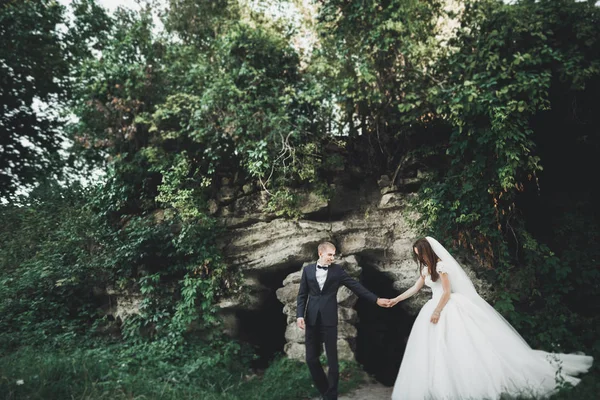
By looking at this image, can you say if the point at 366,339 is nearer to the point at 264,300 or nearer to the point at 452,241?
the point at 264,300

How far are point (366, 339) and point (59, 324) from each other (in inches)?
277

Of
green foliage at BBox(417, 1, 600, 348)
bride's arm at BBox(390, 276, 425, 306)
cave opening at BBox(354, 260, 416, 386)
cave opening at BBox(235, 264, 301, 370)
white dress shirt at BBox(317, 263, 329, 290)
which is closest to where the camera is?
white dress shirt at BBox(317, 263, 329, 290)

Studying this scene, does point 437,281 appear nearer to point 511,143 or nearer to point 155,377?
point 511,143

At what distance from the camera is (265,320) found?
9148 millimetres

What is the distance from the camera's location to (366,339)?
9234mm

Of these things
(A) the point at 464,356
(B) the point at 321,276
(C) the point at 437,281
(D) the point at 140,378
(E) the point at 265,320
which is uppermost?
(B) the point at 321,276

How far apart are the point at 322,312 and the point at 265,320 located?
181 inches

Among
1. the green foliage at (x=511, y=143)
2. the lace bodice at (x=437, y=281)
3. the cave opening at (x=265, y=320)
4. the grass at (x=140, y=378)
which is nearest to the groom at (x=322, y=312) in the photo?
the lace bodice at (x=437, y=281)

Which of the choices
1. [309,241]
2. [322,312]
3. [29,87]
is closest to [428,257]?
[322,312]

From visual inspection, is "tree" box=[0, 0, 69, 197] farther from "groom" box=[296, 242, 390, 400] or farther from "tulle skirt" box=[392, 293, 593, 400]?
"tulle skirt" box=[392, 293, 593, 400]

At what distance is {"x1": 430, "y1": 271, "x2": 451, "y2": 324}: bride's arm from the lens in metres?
4.80

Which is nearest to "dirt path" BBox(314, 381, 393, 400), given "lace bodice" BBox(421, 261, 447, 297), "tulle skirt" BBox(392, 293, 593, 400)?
"tulle skirt" BBox(392, 293, 593, 400)

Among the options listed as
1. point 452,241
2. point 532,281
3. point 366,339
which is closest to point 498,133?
point 452,241

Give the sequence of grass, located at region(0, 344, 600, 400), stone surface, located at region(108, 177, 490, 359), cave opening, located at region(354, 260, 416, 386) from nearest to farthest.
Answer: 1. grass, located at region(0, 344, 600, 400)
2. stone surface, located at region(108, 177, 490, 359)
3. cave opening, located at region(354, 260, 416, 386)
